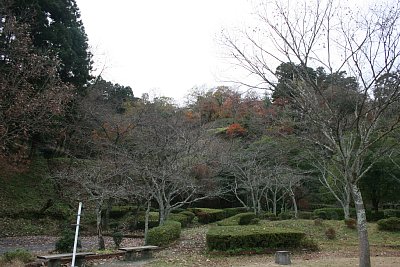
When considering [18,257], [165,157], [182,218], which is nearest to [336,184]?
[182,218]

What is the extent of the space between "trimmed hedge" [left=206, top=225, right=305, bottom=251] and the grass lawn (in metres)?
0.38

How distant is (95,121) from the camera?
22.5 m

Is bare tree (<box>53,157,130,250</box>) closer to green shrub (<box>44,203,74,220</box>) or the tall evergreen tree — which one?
green shrub (<box>44,203,74,220</box>)

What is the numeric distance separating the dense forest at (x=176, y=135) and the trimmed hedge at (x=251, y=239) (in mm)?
2988

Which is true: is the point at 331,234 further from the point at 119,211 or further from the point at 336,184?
the point at 119,211

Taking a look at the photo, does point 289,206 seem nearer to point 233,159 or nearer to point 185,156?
point 233,159

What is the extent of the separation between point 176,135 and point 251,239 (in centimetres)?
711

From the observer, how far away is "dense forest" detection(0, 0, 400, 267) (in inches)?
356

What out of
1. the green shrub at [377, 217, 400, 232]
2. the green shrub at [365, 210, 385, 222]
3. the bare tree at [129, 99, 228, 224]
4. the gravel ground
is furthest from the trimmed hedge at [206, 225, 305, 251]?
the green shrub at [365, 210, 385, 222]

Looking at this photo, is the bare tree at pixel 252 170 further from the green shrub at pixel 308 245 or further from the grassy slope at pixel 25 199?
the grassy slope at pixel 25 199

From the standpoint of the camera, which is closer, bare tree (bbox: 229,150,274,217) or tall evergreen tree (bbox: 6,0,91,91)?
tall evergreen tree (bbox: 6,0,91,91)

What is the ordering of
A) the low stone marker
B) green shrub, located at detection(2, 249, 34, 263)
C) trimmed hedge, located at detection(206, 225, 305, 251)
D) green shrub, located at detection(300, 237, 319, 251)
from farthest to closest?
green shrub, located at detection(300, 237, 319, 251)
trimmed hedge, located at detection(206, 225, 305, 251)
the low stone marker
green shrub, located at detection(2, 249, 34, 263)

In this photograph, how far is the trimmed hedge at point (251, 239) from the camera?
39.8 feet

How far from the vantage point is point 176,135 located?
18.0m
